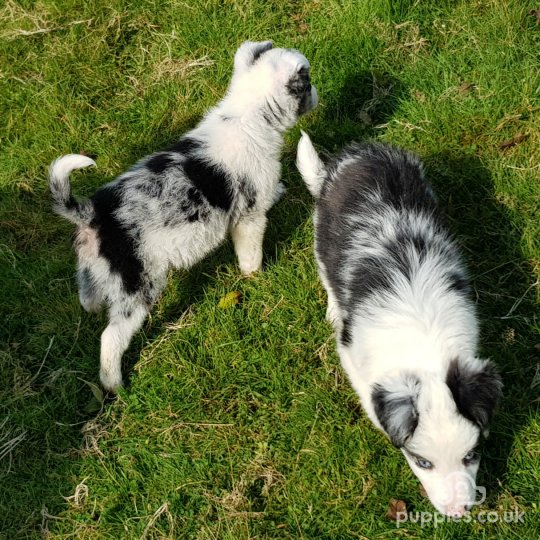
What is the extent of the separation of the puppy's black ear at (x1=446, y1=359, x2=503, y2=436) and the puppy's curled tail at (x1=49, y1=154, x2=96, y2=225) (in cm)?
235

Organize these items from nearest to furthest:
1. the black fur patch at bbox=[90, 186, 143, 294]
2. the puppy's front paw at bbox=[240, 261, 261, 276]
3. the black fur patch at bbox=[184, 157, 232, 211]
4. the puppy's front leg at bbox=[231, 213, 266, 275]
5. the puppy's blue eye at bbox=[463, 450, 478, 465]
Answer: the puppy's blue eye at bbox=[463, 450, 478, 465], the black fur patch at bbox=[90, 186, 143, 294], the black fur patch at bbox=[184, 157, 232, 211], the puppy's front leg at bbox=[231, 213, 266, 275], the puppy's front paw at bbox=[240, 261, 261, 276]

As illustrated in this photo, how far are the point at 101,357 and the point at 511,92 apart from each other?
3.75m

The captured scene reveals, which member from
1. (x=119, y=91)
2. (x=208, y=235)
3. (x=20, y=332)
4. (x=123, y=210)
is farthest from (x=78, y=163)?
(x=119, y=91)

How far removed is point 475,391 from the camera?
315 centimetres

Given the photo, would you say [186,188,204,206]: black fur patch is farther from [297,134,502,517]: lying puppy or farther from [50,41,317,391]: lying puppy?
[297,134,502,517]: lying puppy

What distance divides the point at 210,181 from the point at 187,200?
0.23 meters

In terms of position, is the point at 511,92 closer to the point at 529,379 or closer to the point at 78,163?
the point at 529,379

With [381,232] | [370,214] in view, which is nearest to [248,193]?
[370,214]

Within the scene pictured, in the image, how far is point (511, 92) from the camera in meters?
5.35

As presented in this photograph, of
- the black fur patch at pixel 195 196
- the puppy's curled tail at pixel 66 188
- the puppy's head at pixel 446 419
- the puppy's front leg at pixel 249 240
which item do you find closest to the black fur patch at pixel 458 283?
the puppy's head at pixel 446 419

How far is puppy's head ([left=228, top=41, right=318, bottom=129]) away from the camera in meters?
4.86

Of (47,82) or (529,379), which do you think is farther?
(47,82)

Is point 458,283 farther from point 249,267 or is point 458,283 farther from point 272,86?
point 272,86

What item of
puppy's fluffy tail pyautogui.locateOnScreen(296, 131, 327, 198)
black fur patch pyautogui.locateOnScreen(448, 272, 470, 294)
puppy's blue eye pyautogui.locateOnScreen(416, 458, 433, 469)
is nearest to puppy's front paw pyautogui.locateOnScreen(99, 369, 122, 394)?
puppy's fluffy tail pyautogui.locateOnScreen(296, 131, 327, 198)
